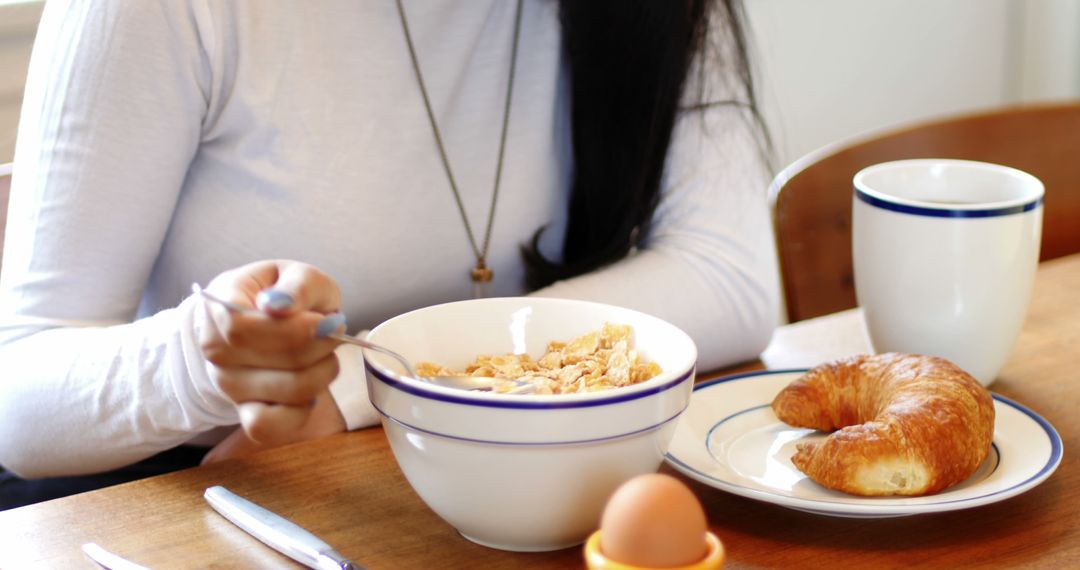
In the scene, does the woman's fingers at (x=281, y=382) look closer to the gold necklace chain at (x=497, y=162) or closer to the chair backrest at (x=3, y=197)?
the gold necklace chain at (x=497, y=162)

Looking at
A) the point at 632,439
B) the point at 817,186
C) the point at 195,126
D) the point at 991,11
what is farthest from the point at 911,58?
the point at 632,439

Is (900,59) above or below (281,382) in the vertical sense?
below

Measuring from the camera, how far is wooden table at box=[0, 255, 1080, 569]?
1.85ft

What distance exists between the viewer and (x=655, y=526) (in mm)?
422

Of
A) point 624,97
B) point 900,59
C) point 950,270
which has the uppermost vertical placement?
point 624,97

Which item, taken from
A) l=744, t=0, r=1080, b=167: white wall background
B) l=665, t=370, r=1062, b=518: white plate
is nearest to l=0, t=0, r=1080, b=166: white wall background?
l=744, t=0, r=1080, b=167: white wall background

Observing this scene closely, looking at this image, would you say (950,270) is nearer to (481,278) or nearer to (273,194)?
(481,278)

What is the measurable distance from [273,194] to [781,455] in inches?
18.1

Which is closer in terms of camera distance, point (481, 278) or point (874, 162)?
point (481, 278)

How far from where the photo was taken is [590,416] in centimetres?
51

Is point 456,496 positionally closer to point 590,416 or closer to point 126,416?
point 590,416

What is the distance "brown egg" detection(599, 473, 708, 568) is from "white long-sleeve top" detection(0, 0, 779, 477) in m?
0.31

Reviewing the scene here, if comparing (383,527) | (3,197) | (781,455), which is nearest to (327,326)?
(383,527)

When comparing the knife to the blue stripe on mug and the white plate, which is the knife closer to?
the white plate
